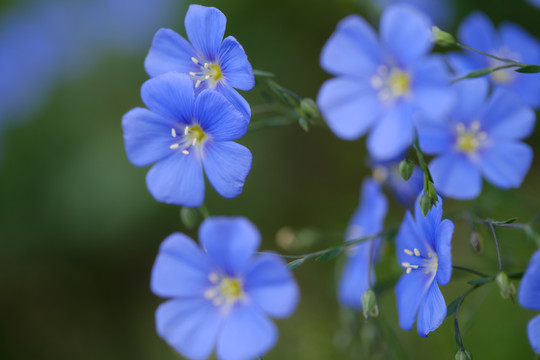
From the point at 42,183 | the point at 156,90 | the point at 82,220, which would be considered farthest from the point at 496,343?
the point at 42,183

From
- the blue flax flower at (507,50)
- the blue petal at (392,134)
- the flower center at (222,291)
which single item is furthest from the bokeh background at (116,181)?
the flower center at (222,291)

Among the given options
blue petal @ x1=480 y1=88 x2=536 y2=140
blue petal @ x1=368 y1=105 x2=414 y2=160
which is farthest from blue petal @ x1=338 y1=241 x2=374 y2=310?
blue petal @ x1=480 y1=88 x2=536 y2=140

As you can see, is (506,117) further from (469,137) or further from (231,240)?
(231,240)

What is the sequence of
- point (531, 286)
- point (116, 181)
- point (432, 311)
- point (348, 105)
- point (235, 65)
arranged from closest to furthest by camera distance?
point (531, 286)
point (432, 311)
point (235, 65)
point (348, 105)
point (116, 181)

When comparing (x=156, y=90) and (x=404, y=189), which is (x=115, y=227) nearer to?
(x=404, y=189)

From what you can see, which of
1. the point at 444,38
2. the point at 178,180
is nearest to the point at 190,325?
the point at 178,180

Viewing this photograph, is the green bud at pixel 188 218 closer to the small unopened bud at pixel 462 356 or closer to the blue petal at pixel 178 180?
the blue petal at pixel 178 180
